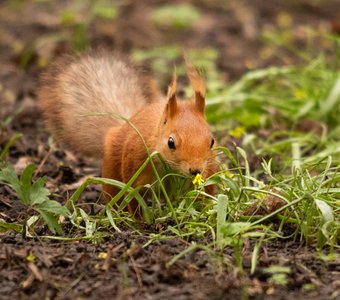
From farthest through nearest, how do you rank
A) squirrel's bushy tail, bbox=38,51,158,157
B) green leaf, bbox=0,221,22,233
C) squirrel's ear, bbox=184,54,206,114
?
1. squirrel's bushy tail, bbox=38,51,158,157
2. squirrel's ear, bbox=184,54,206,114
3. green leaf, bbox=0,221,22,233

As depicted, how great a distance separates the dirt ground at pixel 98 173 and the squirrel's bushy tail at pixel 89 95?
276 millimetres

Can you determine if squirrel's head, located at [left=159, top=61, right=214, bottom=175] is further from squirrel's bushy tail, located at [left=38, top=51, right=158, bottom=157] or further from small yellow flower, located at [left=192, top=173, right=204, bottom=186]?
squirrel's bushy tail, located at [left=38, top=51, right=158, bottom=157]

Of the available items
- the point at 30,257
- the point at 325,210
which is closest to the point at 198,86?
the point at 325,210

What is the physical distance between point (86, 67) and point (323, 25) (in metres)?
4.81

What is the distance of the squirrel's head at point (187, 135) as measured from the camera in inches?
161

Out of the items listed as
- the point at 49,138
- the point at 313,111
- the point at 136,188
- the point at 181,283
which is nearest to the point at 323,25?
the point at 313,111

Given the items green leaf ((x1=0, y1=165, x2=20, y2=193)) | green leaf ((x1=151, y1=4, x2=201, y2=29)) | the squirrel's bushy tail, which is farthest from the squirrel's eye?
Answer: green leaf ((x1=151, y1=4, x2=201, y2=29))

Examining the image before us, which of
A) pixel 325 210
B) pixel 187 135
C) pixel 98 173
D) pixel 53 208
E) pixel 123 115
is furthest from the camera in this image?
pixel 98 173

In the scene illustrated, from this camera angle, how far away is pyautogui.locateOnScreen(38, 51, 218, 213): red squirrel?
4.19 m

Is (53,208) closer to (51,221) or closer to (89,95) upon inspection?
(51,221)

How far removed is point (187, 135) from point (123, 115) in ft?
3.20

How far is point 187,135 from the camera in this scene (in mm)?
4168

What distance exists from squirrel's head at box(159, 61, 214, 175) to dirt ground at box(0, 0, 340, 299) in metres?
0.42

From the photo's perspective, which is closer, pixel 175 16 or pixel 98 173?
pixel 98 173
